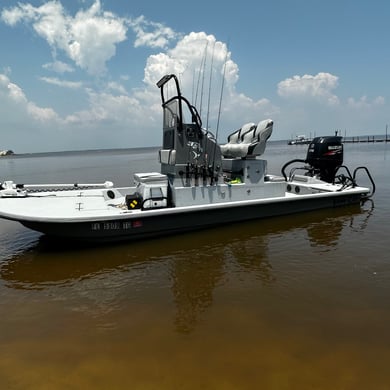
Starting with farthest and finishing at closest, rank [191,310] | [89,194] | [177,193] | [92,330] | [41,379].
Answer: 1. [89,194]
2. [177,193]
3. [191,310]
4. [92,330]
5. [41,379]

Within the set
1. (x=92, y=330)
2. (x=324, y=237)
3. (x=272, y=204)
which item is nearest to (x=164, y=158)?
(x=272, y=204)

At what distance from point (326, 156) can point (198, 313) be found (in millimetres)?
9209

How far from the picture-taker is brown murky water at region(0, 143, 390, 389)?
343 cm

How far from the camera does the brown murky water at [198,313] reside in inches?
135

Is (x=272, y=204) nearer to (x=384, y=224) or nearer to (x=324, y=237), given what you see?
(x=324, y=237)

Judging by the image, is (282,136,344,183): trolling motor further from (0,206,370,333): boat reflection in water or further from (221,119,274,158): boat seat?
(0,206,370,333): boat reflection in water

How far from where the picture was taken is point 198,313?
4.67 m

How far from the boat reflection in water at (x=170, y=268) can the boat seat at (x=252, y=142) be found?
7.13 feet

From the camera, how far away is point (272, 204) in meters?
9.16

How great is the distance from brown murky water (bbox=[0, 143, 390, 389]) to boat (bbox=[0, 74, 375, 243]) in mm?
553

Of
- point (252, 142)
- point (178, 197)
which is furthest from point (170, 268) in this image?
point (252, 142)

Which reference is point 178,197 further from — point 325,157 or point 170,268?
point 325,157

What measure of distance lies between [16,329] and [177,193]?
4.50 m

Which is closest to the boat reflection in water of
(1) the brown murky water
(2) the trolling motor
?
(1) the brown murky water
